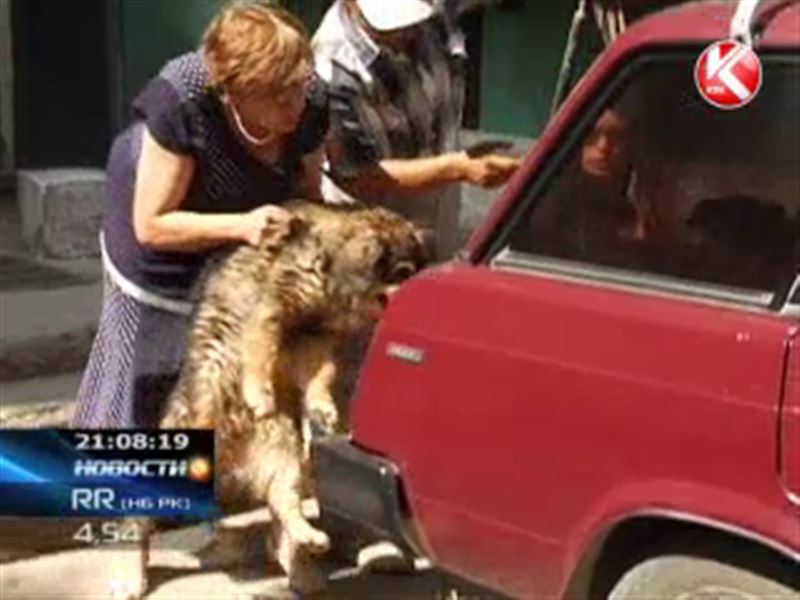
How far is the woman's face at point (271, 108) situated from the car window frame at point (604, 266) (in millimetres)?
889

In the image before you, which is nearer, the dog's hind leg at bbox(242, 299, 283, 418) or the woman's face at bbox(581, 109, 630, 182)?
the woman's face at bbox(581, 109, 630, 182)

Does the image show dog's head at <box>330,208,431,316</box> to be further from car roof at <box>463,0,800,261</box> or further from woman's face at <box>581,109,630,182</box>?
woman's face at <box>581,109,630,182</box>

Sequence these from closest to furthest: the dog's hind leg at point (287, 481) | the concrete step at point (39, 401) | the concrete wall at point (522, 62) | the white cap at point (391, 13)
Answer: the dog's hind leg at point (287, 481) < the white cap at point (391, 13) < the concrete step at point (39, 401) < the concrete wall at point (522, 62)

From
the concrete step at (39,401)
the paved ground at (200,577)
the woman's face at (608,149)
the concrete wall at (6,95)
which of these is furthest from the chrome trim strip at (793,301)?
the concrete wall at (6,95)

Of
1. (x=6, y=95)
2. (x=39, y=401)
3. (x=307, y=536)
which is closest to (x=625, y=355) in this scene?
(x=307, y=536)

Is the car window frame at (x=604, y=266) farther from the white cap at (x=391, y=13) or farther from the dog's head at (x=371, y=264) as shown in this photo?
the white cap at (x=391, y=13)

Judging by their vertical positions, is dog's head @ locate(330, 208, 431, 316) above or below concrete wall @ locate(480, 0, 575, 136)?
above

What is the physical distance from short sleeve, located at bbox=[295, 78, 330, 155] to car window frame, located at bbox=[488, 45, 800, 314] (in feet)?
3.35

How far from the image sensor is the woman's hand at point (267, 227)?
4.40m

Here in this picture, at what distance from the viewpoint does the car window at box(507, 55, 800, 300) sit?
10.6ft

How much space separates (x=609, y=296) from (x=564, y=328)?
0.11 meters

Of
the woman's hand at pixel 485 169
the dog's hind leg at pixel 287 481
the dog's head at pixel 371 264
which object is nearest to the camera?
the dog's head at pixel 371 264

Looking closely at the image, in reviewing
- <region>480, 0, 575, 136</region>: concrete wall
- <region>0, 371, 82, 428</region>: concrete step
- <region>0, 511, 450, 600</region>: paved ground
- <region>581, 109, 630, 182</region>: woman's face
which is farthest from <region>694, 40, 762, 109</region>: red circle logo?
<region>480, 0, 575, 136</region>: concrete wall

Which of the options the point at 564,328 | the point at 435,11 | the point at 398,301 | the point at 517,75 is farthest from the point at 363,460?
the point at 517,75
